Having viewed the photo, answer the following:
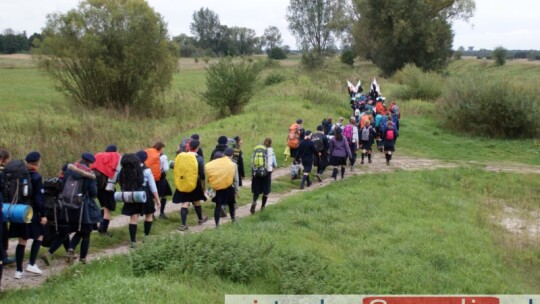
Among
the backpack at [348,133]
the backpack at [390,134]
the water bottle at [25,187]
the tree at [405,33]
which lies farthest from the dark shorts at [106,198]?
the tree at [405,33]

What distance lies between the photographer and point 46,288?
7566mm

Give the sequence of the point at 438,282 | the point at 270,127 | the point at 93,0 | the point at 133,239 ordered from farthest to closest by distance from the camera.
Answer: the point at 93,0 → the point at 270,127 → the point at 133,239 → the point at 438,282

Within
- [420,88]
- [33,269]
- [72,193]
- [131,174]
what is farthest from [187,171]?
[420,88]

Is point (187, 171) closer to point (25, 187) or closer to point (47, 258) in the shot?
point (47, 258)

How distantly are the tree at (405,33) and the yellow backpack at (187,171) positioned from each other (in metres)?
46.5

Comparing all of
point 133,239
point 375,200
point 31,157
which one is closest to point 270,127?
point 375,200

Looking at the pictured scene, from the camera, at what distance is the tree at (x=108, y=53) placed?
35.1m

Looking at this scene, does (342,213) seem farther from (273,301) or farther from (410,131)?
(410,131)

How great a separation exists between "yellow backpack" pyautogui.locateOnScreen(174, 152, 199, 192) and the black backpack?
1450 millimetres

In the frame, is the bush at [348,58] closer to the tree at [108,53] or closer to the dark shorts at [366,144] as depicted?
the tree at [108,53]

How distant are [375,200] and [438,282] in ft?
16.8

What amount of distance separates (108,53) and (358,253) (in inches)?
1179

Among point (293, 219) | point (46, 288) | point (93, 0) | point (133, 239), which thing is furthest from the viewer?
point (93, 0)

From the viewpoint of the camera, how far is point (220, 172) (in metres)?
11.2
